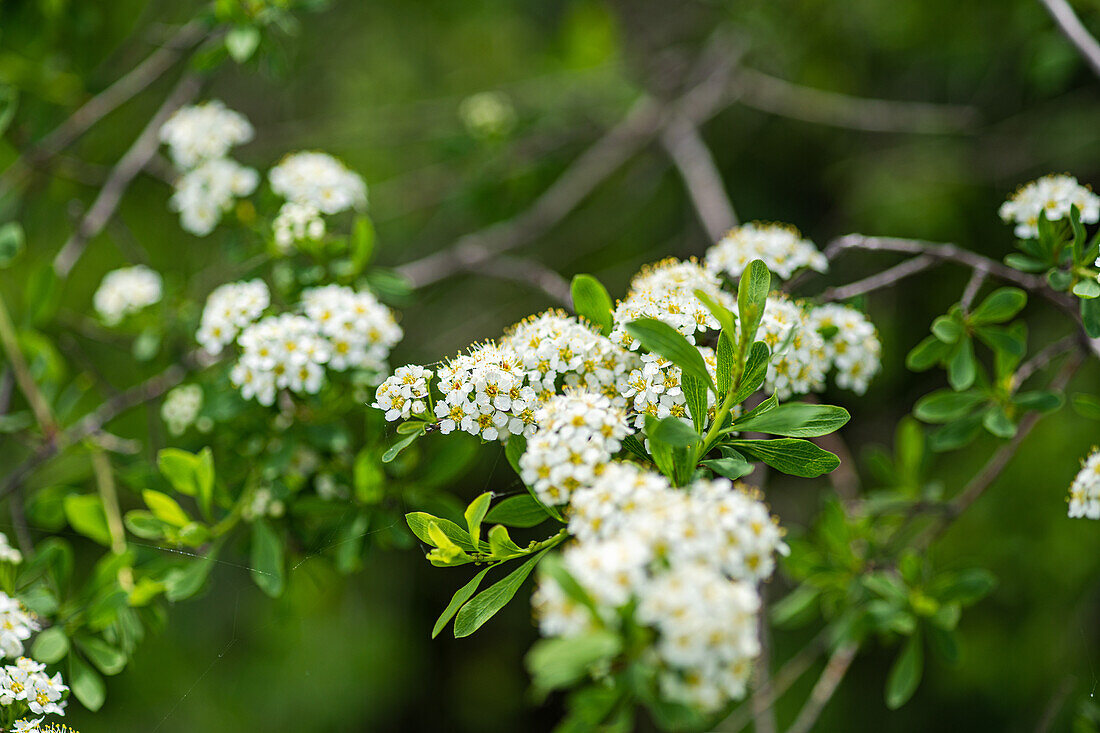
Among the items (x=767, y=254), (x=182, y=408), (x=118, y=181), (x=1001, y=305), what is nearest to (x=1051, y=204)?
(x=1001, y=305)

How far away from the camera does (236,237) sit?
232 cm

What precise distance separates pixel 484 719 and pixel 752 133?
11.7ft

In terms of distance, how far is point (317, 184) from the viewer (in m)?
2.17

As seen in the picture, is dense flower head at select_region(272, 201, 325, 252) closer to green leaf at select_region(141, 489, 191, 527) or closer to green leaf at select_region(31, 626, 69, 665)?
green leaf at select_region(141, 489, 191, 527)

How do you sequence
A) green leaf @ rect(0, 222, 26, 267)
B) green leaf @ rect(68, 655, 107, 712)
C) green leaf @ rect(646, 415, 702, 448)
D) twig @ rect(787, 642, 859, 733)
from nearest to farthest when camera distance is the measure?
green leaf @ rect(646, 415, 702, 448) < green leaf @ rect(68, 655, 107, 712) < twig @ rect(787, 642, 859, 733) < green leaf @ rect(0, 222, 26, 267)

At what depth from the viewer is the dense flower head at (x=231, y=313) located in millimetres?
1855

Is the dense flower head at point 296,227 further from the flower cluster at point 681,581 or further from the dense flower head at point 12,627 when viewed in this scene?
the flower cluster at point 681,581

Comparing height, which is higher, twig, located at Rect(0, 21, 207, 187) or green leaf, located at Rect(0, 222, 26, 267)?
twig, located at Rect(0, 21, 207, 187)

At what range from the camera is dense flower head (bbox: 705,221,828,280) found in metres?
1.74

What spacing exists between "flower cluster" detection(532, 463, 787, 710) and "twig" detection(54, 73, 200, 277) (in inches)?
90.0

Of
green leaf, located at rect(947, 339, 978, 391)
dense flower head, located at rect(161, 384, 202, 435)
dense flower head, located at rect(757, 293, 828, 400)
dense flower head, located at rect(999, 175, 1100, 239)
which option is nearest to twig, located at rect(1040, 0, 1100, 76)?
dense flower head, located at rect(999, 175, 1100, 239)

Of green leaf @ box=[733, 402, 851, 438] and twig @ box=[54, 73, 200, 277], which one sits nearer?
green leaf @ box=[733, 402, 851, 438]

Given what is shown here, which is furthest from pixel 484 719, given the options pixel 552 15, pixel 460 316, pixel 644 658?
pixel 552 15

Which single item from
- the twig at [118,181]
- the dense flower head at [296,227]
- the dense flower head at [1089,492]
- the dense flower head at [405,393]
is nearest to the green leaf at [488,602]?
the dense flower head at [405,393]
